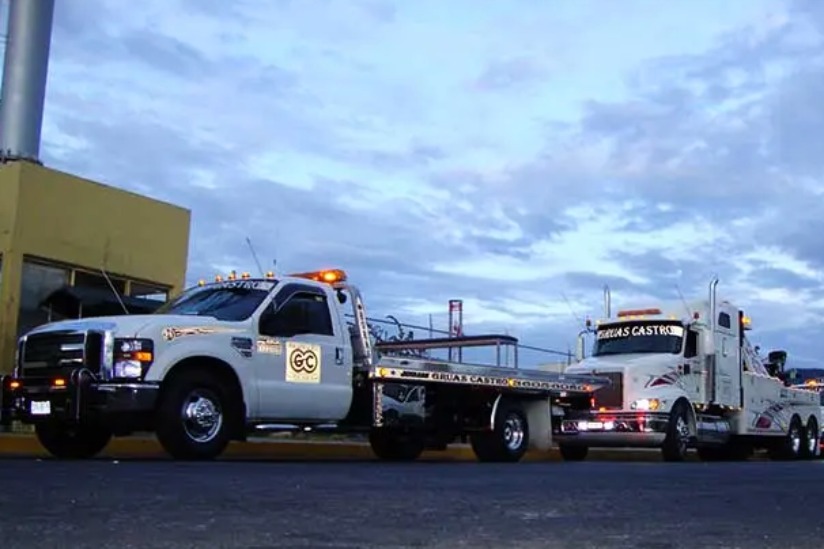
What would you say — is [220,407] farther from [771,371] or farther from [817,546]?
[771,371]

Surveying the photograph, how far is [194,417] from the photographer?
36.8 ft

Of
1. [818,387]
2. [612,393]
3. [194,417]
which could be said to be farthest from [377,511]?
[818,387]

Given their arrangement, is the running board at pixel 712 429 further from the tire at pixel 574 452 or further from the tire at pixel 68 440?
the tire at pixel 68 440

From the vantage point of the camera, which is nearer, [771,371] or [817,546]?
[817,546]

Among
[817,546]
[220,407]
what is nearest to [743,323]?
[220,407]

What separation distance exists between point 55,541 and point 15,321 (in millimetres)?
Answer: 13522

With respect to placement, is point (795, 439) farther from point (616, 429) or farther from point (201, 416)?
point (201, 416)

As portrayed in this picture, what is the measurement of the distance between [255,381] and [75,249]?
7.54m

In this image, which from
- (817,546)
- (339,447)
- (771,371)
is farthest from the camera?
(771,371)

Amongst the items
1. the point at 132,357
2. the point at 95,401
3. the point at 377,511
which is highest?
the point at 132,357

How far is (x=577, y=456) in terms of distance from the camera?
19172 mm

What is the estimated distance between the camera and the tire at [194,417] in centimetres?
1098

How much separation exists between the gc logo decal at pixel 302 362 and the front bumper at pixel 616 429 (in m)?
5.99

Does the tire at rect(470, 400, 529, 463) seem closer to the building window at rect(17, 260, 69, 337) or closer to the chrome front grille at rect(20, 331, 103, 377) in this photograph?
the chrome front grille at rect(20, 331, 103, 377)
